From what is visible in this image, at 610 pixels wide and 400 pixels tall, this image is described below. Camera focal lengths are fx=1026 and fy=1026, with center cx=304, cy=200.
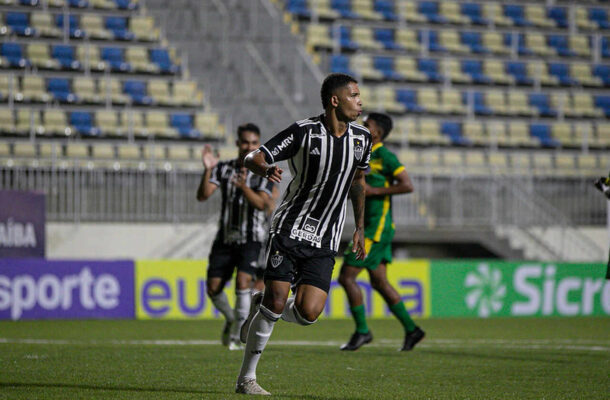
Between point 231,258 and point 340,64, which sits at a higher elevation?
point 340,64

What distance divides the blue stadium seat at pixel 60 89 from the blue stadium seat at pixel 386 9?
30.3 feet

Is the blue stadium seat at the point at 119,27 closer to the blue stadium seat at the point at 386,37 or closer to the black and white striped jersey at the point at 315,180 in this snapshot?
the blue stadium seat at the point at 386,37

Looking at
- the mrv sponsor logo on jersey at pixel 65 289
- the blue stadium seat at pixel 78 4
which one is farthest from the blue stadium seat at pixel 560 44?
the mrv sponsor logo on jersey at pixel 65 289

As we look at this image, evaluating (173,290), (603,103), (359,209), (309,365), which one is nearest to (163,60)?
(173,290)

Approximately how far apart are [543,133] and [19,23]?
12823 mm

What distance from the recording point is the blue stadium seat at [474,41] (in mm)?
27422

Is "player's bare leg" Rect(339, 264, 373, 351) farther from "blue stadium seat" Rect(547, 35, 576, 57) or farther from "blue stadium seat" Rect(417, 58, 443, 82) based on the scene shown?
"blue stadium seat" Rect(547, 35, 576, 57)

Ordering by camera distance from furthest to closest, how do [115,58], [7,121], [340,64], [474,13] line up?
1. [474,13]
2. [340,64]
3. [115,58]
4. [7,121]

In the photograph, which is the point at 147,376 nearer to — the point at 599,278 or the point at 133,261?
the point at 133,261

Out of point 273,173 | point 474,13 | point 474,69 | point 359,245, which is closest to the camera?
point 273,173

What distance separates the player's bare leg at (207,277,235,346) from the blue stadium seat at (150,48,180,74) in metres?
13.5

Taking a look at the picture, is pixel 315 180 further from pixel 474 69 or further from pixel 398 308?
pixel 474 69

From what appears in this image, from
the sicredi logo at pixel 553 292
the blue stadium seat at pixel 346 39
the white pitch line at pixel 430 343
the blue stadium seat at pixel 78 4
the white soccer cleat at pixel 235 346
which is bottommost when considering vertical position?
the sicredi logo at pixel 553 292

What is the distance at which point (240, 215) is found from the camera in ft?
33.7
